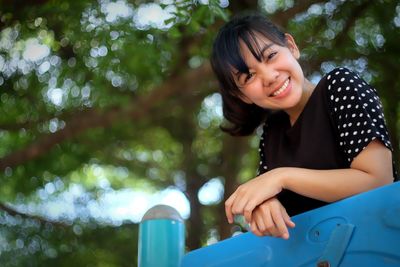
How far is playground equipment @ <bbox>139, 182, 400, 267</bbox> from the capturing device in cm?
124

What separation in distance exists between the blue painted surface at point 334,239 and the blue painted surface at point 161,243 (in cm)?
19

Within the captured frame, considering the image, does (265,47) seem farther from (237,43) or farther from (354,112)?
(354,112)

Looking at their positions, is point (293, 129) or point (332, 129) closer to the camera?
point (332, 129)

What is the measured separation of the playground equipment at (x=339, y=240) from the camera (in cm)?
124

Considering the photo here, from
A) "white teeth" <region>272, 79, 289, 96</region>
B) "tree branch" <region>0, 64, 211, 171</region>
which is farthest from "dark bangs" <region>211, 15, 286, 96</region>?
"tree branch" <region>0, 64, 211, 171</region>

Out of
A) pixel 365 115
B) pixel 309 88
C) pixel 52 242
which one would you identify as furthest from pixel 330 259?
pixel 52 242

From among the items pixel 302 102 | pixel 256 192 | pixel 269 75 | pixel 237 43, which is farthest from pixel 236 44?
pixel 256 192

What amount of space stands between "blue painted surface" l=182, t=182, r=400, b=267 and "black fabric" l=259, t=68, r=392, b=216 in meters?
0.20

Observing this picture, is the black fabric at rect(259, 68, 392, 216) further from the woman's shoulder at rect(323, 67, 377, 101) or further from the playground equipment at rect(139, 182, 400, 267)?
the playground equipment at rect(139, 182, 400, 267)

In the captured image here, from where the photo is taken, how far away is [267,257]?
1516 mm

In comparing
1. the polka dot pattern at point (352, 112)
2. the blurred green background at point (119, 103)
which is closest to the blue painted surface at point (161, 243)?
the polka dot pattern at point (352, 112)

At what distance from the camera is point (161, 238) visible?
6.06ft

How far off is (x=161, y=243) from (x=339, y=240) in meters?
0.66

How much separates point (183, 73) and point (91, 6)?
1.06m
